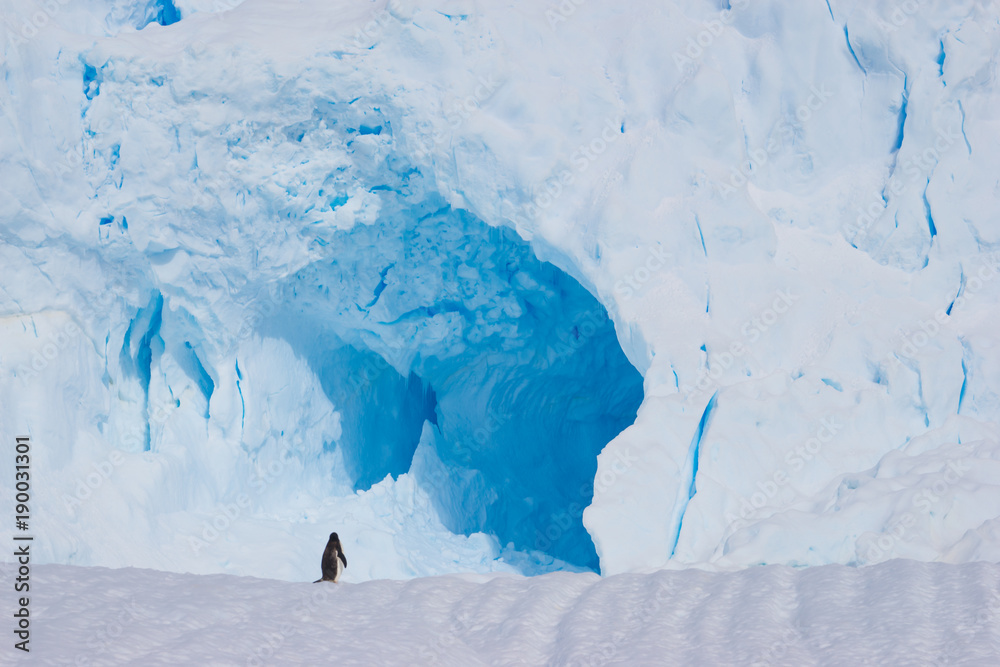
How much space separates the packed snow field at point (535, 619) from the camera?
3795mm

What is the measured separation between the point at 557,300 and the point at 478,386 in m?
1.11

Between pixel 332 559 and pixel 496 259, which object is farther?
pixel 496 259

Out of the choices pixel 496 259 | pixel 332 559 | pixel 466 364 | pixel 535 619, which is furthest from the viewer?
pixel 466 364

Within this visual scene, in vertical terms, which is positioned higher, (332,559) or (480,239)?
(480,239)

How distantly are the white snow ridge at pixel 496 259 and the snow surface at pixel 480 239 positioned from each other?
0.9 inches

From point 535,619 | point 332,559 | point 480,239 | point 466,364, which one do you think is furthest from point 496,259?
point 535,619

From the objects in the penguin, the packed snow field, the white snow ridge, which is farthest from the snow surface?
the penguin

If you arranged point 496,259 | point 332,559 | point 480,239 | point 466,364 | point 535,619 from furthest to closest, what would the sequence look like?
point 466,364
point 496,259
point 480,239
point 332,559
point 535,619

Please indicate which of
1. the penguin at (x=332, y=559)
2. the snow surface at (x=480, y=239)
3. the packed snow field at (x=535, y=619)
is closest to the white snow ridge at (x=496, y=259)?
the snow surface at (x=480, y=239)

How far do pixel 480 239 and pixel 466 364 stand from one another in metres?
1.30

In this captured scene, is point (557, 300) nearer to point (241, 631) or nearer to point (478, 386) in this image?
point (478, 386)

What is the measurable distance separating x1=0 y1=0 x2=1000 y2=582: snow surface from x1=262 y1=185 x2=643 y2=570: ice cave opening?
5cm

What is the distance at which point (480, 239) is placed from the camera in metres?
7.51

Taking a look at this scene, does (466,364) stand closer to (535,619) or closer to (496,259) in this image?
(496,259)
